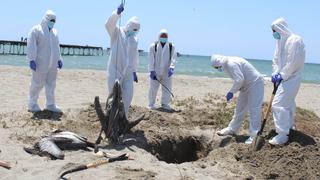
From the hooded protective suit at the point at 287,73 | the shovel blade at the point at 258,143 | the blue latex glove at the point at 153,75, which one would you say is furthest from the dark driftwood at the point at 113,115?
the blue latex glove at the point at 153,75

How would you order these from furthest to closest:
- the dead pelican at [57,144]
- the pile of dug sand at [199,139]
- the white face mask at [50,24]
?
the white face mask at [50,24] < the pile of dug sand at [199,139] < the dead pelican at [57,144]

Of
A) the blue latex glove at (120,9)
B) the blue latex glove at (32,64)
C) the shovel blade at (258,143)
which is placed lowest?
the shovel blade at (258,143)

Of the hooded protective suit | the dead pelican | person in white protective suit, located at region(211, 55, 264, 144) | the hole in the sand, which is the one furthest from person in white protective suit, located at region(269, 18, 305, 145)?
the dead pelican

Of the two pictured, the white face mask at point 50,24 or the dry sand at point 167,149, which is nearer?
the dry sand at point 167,149

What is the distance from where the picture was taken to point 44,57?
9836 millimetres

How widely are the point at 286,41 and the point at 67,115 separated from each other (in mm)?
4608

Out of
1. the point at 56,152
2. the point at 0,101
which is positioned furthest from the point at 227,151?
the point at 0,101

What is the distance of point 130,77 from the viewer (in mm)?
8562

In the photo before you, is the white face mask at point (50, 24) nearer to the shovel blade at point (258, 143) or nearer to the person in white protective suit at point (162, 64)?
the person in white protective suit at point (162, 64)

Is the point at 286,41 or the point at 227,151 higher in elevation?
the point at 286,41

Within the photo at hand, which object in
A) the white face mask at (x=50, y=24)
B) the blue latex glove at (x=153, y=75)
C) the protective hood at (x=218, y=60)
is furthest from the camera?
the blue latex glove at (x=153, y=75)

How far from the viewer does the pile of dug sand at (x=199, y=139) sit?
6.99 metres

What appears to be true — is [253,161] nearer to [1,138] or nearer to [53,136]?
[53,136]

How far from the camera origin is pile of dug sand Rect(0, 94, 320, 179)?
6.99 meters
